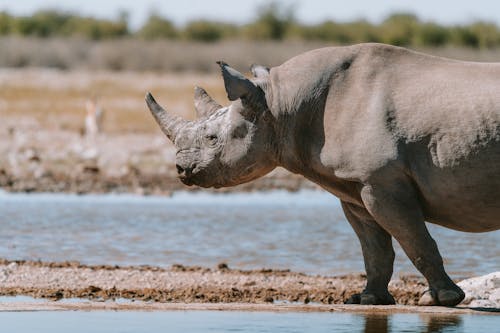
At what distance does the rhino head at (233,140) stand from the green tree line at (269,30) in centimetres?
5599

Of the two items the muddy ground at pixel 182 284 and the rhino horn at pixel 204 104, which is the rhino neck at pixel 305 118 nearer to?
the rhino horn at pixel 204 104

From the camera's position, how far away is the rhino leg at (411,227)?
9.73 meters

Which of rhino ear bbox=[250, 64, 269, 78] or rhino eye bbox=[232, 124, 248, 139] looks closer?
rhino eye bbox=[232, 124, 248, 139]

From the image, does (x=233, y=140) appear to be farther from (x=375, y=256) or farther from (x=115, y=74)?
(x=115, y=74)

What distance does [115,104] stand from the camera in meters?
39.7

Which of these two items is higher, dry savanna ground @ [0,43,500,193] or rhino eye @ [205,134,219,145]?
dry savanna ground @ [0,43,500,193]

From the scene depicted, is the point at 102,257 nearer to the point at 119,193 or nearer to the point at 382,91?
the point at 382,91

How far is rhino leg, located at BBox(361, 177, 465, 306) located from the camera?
9734 mm

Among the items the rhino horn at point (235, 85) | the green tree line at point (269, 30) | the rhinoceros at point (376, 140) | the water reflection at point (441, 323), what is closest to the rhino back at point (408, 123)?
the rhinoceros at point (376, 140)

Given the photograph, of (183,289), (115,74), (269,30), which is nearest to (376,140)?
(183,289)

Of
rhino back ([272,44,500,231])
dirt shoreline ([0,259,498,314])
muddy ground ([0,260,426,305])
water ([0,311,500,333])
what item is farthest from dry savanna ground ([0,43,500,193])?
water ([0,311,500,333])

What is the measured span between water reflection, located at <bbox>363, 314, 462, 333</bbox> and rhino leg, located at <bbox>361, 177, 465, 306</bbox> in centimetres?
50

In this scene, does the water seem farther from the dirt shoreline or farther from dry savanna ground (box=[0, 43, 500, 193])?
dry savanna ground (box=[0, 43, 500, 193])

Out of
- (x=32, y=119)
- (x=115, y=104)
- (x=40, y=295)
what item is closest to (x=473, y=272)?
(x=40, y=295)
